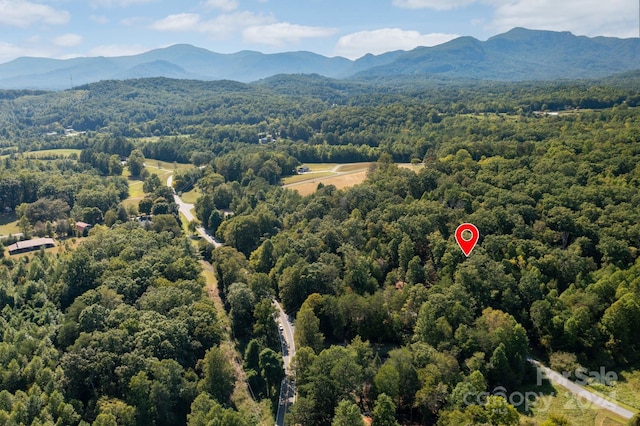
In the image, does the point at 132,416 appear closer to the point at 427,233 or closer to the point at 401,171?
the point at 427,233

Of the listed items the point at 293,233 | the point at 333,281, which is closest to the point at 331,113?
the point at 293,233

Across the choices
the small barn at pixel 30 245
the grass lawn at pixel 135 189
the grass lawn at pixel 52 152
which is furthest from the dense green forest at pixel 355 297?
the grass lawn at pixel 52 152

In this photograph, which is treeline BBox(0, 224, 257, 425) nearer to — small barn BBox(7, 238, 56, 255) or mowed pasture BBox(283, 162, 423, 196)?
small barn BBox(7, 238, 56, 255)

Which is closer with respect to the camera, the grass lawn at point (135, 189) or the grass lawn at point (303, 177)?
the grass lawn at point (303, 177)

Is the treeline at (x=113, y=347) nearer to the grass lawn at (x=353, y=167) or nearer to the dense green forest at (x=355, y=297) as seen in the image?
the dense green forest at (x=355, y=297)

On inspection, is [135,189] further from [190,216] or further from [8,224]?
[8,224]

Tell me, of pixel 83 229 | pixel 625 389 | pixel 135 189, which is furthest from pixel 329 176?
pixel 625 389

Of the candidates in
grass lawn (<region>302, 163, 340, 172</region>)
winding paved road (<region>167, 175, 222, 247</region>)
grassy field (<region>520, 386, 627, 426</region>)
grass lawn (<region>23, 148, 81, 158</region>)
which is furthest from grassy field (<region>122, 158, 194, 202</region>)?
grassy field (<region>520, 386, 627, 426</region>)
